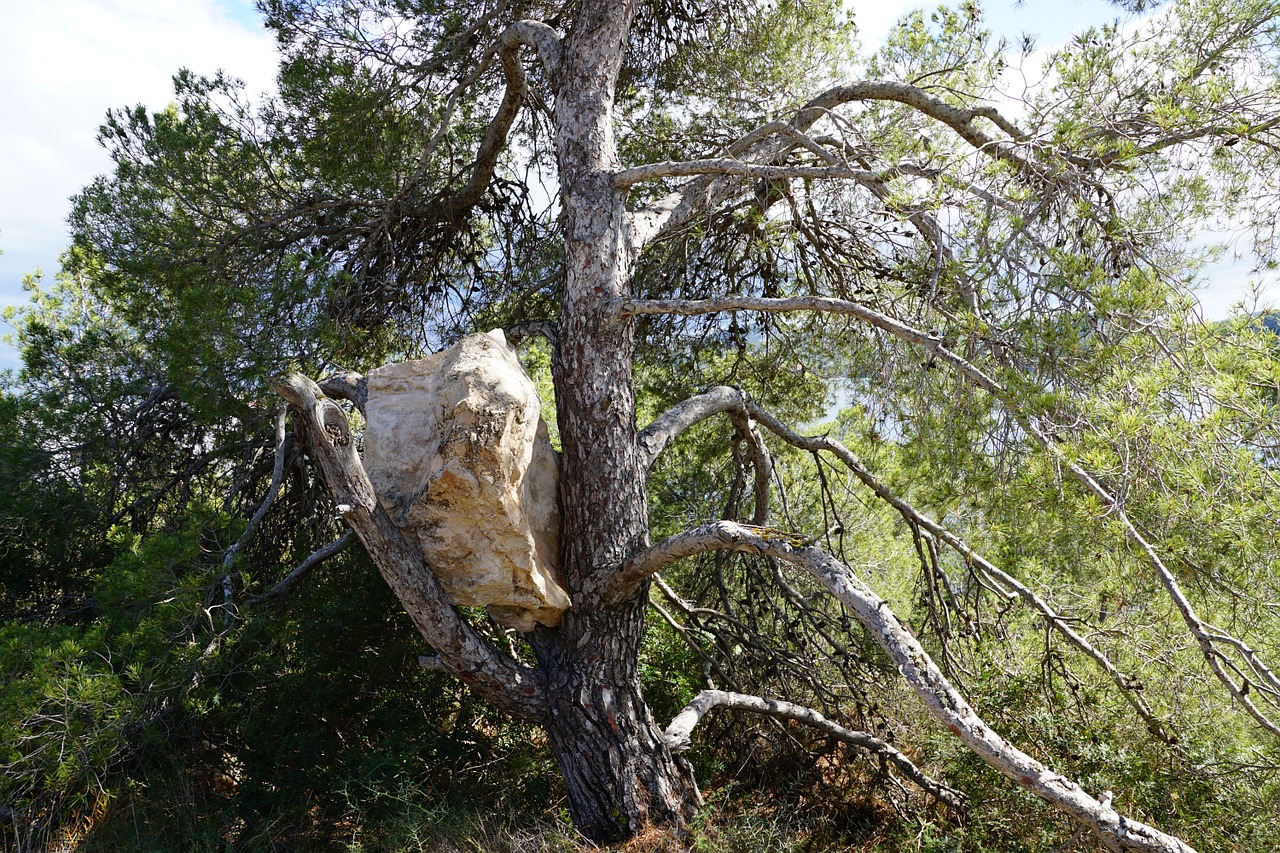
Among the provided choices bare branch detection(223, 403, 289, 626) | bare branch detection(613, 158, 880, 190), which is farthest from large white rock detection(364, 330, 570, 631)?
bare branch detection(613, 158, 880, 190)

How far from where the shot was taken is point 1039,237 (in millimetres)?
3635

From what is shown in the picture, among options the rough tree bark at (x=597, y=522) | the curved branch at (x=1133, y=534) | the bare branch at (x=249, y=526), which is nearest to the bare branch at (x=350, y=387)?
the rough tree bark at (x=597, y=522)

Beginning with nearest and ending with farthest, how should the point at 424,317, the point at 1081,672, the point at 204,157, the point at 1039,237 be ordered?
the point at 1039,237, the point at 204,157, the point at 1081,672, the point at 424,317

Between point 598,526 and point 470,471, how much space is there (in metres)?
0.81

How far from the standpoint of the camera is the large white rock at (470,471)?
12.9 ft

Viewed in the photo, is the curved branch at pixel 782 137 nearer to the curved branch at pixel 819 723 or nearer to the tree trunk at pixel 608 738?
the tree trunk at pixel 608 738

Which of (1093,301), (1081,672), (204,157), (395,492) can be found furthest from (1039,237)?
(204,157)

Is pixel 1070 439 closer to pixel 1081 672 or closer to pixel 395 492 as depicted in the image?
pixel 395 492

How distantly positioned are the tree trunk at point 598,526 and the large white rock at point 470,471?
19cm

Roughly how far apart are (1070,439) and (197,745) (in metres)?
5.15

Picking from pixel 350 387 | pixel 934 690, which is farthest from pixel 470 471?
pixel 934 690

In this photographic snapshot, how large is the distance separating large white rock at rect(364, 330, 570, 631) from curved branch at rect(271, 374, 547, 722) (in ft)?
0.52

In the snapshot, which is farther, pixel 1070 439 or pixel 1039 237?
pixel 1039 237

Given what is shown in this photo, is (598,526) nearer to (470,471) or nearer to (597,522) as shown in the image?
(597,522)
